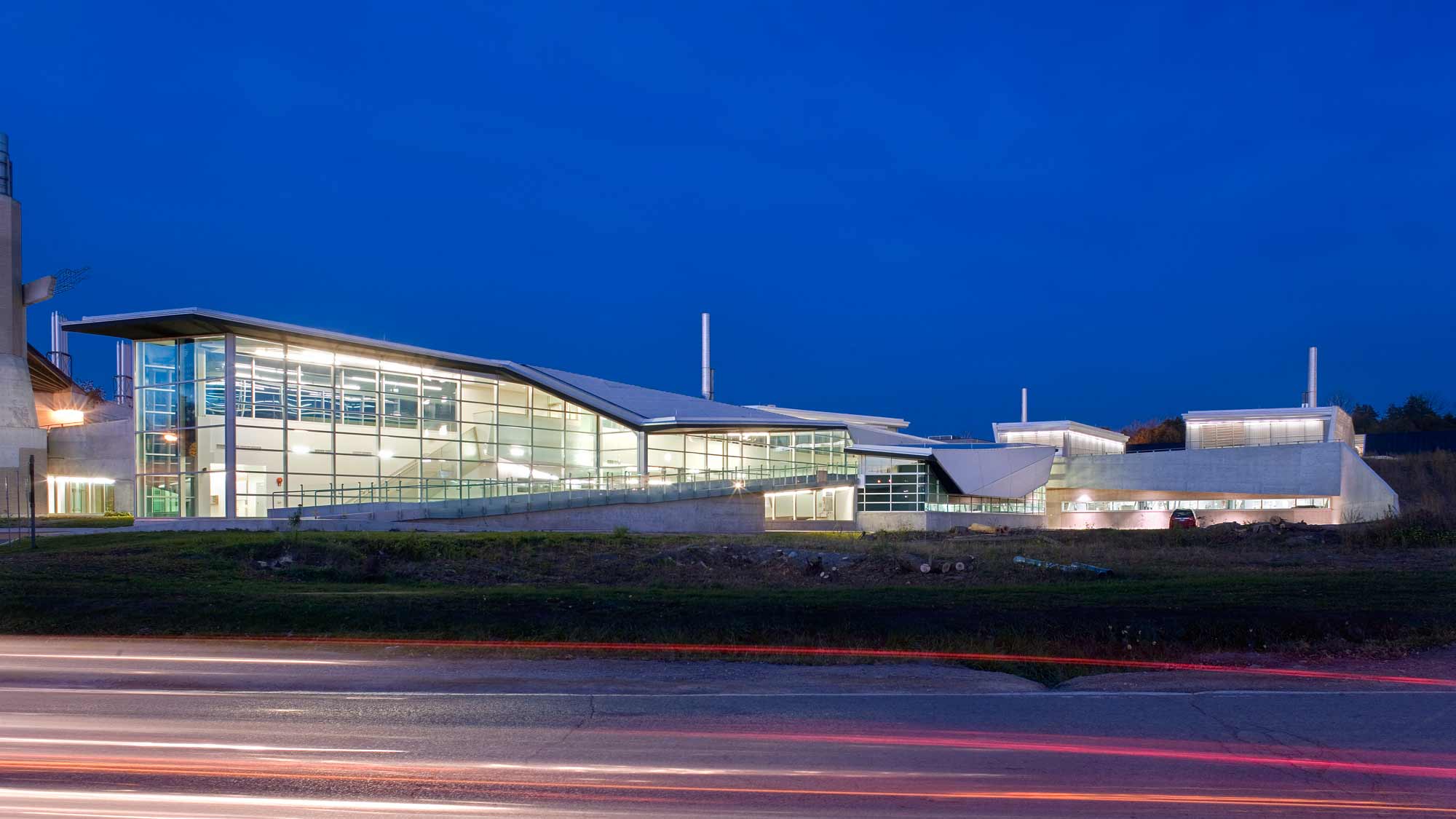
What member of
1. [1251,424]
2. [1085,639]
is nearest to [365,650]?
[1085,639]

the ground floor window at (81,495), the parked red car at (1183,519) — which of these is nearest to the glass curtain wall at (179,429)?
the ground floor window at (81,495)

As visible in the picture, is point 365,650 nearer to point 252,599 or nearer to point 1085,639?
point 252,599

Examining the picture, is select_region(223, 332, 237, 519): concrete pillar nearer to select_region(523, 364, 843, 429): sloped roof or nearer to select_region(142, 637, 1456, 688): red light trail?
select_region(523, 364, 843, 429): sloped roof

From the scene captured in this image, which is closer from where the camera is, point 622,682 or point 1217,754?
point 1217,754

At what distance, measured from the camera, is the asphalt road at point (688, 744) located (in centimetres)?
709

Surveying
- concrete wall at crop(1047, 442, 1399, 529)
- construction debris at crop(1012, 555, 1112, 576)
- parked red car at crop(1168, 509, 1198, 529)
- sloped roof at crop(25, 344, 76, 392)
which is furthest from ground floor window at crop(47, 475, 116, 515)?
parked red car at crop(1168, 509, 1198, 529)

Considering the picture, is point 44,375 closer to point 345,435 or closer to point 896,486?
point 345,435

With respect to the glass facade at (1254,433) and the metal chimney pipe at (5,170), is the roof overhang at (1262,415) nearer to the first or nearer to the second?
the glass facade at (1254,433)

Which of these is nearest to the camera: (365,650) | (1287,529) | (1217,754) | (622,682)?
(1217,754)

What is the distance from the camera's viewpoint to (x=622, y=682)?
36.9 feet

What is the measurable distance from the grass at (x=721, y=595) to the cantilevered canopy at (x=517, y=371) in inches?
458

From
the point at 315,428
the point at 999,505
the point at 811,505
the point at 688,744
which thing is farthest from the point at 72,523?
the point at 999,505

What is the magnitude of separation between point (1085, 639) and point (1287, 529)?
1082 inches

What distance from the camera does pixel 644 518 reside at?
46.6m
